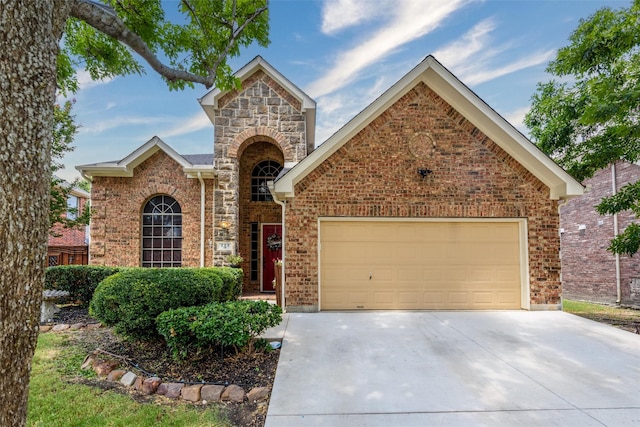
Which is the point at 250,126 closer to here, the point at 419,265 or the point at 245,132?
the point at 245,132

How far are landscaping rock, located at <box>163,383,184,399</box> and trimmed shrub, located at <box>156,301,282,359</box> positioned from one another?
599 mm

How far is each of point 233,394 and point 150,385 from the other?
1.08 m

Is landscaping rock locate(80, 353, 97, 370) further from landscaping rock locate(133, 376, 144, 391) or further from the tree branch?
the tree branch

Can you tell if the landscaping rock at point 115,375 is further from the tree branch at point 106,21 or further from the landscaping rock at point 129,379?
the tree branch at point 106,21

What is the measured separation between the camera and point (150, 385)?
3.98 m

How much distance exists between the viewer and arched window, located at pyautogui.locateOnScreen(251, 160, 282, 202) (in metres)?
11.3

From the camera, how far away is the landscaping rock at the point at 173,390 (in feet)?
12.6

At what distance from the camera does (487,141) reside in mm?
7836

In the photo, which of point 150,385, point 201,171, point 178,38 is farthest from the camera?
point 201,171

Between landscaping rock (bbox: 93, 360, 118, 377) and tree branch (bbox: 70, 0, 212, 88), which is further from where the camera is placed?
landscaping rock (bbox: 93, 360, 118, 377)

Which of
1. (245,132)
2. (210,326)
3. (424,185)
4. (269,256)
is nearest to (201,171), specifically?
(245,132)

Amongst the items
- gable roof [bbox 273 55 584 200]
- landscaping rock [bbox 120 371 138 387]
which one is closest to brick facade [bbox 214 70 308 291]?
gable roof [bbox 273 55 584 200]

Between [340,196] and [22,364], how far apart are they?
618cm

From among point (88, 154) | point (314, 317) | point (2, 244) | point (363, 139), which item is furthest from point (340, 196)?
point (88, 154)
